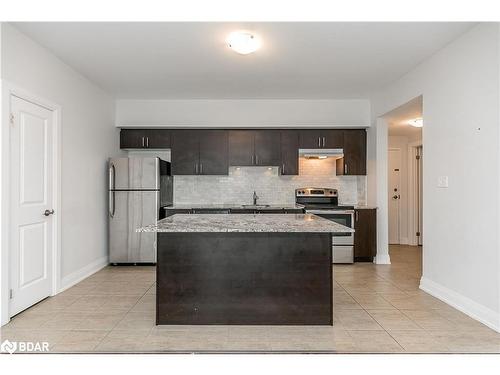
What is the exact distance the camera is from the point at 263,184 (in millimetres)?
6453

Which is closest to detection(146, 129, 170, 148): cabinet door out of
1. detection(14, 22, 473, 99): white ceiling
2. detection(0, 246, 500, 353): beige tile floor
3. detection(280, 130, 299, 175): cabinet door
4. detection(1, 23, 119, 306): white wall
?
detection(1, 23, 119, 306): white wall

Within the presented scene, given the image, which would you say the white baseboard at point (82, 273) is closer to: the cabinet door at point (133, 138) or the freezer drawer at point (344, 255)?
the cabinet door at point (133, 138)

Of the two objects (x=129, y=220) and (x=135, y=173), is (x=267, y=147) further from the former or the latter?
(x=129, y=220)

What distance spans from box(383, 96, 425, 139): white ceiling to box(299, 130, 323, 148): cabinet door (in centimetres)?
106

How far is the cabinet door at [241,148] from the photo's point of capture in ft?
20.1

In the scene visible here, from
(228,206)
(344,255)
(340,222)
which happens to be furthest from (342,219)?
(228,206)

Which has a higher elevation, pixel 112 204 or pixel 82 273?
pixel 112 204

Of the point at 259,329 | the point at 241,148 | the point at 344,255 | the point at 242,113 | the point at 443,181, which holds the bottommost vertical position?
the point at 259,329

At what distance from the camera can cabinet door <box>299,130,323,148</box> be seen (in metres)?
6.15

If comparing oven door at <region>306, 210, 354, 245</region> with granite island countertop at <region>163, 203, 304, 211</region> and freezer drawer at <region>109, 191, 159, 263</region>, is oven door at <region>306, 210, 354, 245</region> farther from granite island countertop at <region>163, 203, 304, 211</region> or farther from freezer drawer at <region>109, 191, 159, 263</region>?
freezer drawer at <region>109, 191, 159, 263</region>

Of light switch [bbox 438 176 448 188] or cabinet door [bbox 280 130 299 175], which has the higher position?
cabinet door [bbox 280 130 299 175]

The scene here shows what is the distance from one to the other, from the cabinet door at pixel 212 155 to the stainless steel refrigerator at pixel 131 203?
33.0 inches

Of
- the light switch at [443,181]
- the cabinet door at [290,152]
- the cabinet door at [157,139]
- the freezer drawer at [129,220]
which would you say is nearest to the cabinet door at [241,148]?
the cabinet door at [290,152]

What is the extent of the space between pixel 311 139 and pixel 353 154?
0.73m
